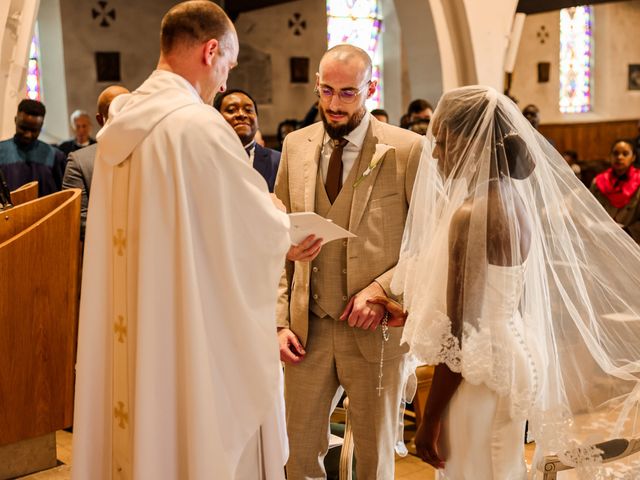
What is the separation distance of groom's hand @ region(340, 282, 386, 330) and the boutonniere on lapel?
356 millimetres

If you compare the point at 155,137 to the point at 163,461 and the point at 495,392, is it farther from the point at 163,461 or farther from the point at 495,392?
the point at 495,392

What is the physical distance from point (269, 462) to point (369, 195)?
941 millimetres

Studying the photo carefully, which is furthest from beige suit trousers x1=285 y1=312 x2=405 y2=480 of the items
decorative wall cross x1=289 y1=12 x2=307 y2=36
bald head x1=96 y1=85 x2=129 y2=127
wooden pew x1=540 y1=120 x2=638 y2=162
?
wooden pew x1=540 y1=120 x2=638 y2=162

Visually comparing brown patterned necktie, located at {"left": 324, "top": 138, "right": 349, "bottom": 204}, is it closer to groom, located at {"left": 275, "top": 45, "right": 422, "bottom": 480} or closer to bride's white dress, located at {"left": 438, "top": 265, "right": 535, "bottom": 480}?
groom, located at {"left": 275, "top": 45, "right": 422, "bottom": 480}

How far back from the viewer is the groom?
285 cm

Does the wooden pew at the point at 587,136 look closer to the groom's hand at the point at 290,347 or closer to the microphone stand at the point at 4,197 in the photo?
the microphone stand at the point at 4,197

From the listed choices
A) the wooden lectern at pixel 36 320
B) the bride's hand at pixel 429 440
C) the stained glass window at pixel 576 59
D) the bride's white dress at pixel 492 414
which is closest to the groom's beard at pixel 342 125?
the bride's white dress at pixel 492 414

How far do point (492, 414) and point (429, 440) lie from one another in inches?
7.8

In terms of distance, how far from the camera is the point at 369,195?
2.87 m

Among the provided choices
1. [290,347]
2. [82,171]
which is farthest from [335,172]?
[82,171]

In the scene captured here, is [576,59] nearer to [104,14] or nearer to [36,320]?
[104,14]

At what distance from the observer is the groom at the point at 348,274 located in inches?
112

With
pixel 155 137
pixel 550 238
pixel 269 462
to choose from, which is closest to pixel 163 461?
pixel 269 462

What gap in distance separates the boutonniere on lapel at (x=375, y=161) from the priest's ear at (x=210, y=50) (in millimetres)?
680
